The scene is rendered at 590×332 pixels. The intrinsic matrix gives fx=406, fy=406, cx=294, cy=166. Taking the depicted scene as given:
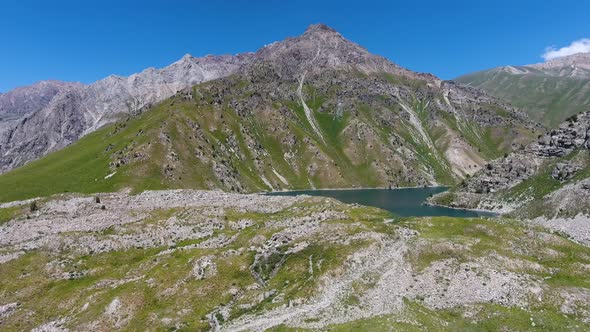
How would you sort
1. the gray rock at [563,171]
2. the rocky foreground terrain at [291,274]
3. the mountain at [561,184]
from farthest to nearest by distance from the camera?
1. the gray rock at [563,171]
2. the mountain at [561,184]
3. the rocky foreground terrain at [291,274]

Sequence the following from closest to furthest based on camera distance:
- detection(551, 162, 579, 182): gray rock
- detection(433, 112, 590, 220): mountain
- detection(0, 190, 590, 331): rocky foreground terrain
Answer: detection(0, 190, 590, 331): rocky foreground terrain, detection(433, 112, 590, 220): mountain, detection(551, 162, 579, 182): gray rock

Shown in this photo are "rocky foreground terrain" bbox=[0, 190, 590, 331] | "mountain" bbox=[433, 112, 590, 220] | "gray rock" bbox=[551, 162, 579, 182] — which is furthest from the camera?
"gray rock" bbox=[551, 162, 579, 182]

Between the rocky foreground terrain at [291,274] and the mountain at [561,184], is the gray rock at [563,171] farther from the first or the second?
the rocky foreground terrain at [291,274]

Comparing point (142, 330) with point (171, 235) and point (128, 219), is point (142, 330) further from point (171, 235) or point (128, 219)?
point (128, 219)

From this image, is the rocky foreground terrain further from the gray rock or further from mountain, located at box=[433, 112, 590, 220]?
the gray rock

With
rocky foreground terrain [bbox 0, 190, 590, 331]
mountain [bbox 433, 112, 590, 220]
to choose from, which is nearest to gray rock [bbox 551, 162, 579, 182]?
mountain [bbox 433, 112, 590, 220]

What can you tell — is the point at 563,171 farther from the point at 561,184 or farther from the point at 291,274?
the point at 291,274

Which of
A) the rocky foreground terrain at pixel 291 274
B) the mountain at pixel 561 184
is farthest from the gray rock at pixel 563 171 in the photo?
the rocky foreground terrain at pixel 291 274

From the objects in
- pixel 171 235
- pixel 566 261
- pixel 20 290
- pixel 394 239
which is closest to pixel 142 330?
pixel 20 290

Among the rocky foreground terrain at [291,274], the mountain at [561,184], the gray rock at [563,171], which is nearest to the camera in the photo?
the rocky foreground terrain at [291,274]

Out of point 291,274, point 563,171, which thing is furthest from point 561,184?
point 291,274
